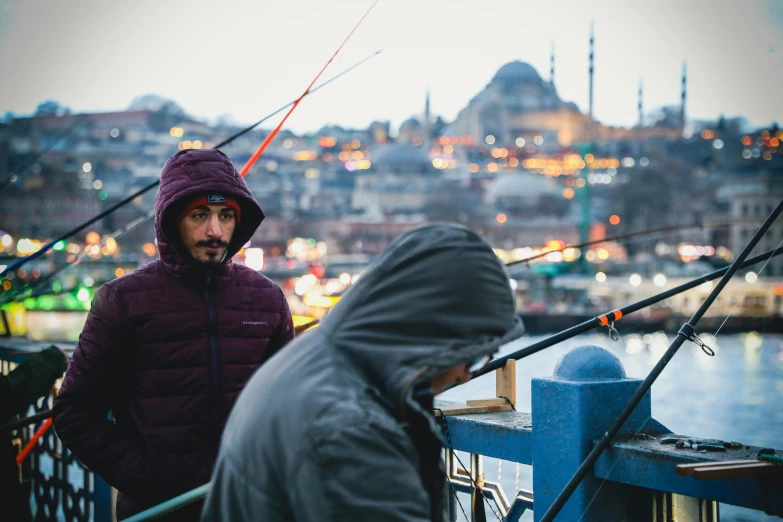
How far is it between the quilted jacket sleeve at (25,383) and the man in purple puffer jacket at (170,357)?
53cm

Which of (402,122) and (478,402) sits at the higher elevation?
(402,122)

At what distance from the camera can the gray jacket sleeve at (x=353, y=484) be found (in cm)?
96

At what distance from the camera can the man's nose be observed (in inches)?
74.9

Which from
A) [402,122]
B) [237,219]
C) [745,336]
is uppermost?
[402,122]

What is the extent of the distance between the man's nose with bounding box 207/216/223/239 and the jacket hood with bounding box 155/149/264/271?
0.05 metres

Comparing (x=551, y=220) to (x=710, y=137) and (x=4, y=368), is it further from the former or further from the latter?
(x=4, y=368)

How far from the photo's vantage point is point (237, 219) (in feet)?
6.57

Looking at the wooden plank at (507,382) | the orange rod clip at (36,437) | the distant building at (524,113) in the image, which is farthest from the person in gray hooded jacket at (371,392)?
the distant building at (524,113)

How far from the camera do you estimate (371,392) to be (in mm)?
1021

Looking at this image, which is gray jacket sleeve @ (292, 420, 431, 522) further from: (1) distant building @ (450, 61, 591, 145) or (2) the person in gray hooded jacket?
(1) distant building @ (450, 61, 591, 145)

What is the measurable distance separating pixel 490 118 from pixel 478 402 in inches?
4247

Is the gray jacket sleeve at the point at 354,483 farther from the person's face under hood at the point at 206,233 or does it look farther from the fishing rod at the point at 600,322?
the fishing rod at the point at 600,322

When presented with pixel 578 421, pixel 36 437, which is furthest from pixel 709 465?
pixel 36 437

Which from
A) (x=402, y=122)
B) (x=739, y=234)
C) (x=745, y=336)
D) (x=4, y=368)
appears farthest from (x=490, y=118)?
(x=4, y=368)
